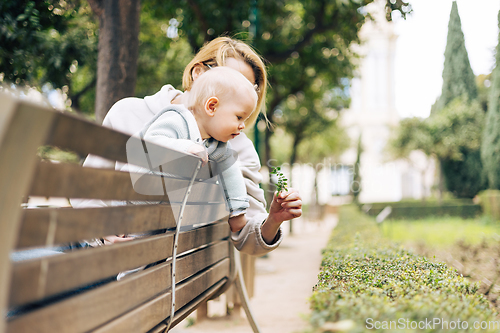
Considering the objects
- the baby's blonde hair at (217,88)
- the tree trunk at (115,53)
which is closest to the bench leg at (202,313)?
the tree trunk at (115,53)

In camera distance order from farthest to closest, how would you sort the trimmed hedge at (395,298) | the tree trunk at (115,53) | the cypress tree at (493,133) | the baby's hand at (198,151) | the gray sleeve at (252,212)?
1. the cypress tree at (493,133)
2. the tree trunk at (115,53)
3. the gray sleeve at (252,212)
4. the baby's hand at (198,151)
5. the trimmed hedge at (395,298)

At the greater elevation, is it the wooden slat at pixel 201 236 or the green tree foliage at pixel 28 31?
the green tree foliage at pixel 28 31

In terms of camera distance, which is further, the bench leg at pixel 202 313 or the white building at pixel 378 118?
the white building at pixel 378 118

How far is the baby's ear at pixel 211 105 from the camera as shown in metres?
1.56

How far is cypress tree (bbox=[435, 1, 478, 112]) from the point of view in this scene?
16.5 metres

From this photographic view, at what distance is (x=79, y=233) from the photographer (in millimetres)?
768

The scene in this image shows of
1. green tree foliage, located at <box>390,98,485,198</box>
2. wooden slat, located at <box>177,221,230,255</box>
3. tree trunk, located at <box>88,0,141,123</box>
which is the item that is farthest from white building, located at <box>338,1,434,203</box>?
wooden slat, located at <box>177,221,230,255</box>

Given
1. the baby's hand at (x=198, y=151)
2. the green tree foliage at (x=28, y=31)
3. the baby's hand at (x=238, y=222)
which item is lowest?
the baby's hand at (x=238, y=222)

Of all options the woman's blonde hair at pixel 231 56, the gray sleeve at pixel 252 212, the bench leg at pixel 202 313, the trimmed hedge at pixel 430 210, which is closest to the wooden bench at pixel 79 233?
the gray sleeve at pixel 252 212

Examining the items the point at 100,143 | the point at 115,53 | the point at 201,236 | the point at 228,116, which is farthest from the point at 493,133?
the point at 100,143

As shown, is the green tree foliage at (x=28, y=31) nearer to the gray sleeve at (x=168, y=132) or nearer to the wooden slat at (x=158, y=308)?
the gray sleeve at (x=168, y=132)

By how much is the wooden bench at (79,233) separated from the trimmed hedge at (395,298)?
45cm

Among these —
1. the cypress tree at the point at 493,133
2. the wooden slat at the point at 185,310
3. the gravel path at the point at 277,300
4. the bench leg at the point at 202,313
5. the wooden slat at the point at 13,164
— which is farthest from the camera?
the cypress tree at the point at 493,133

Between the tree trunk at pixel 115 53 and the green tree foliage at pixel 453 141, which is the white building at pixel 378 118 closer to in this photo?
the green tree foliage at pixel 453 141
